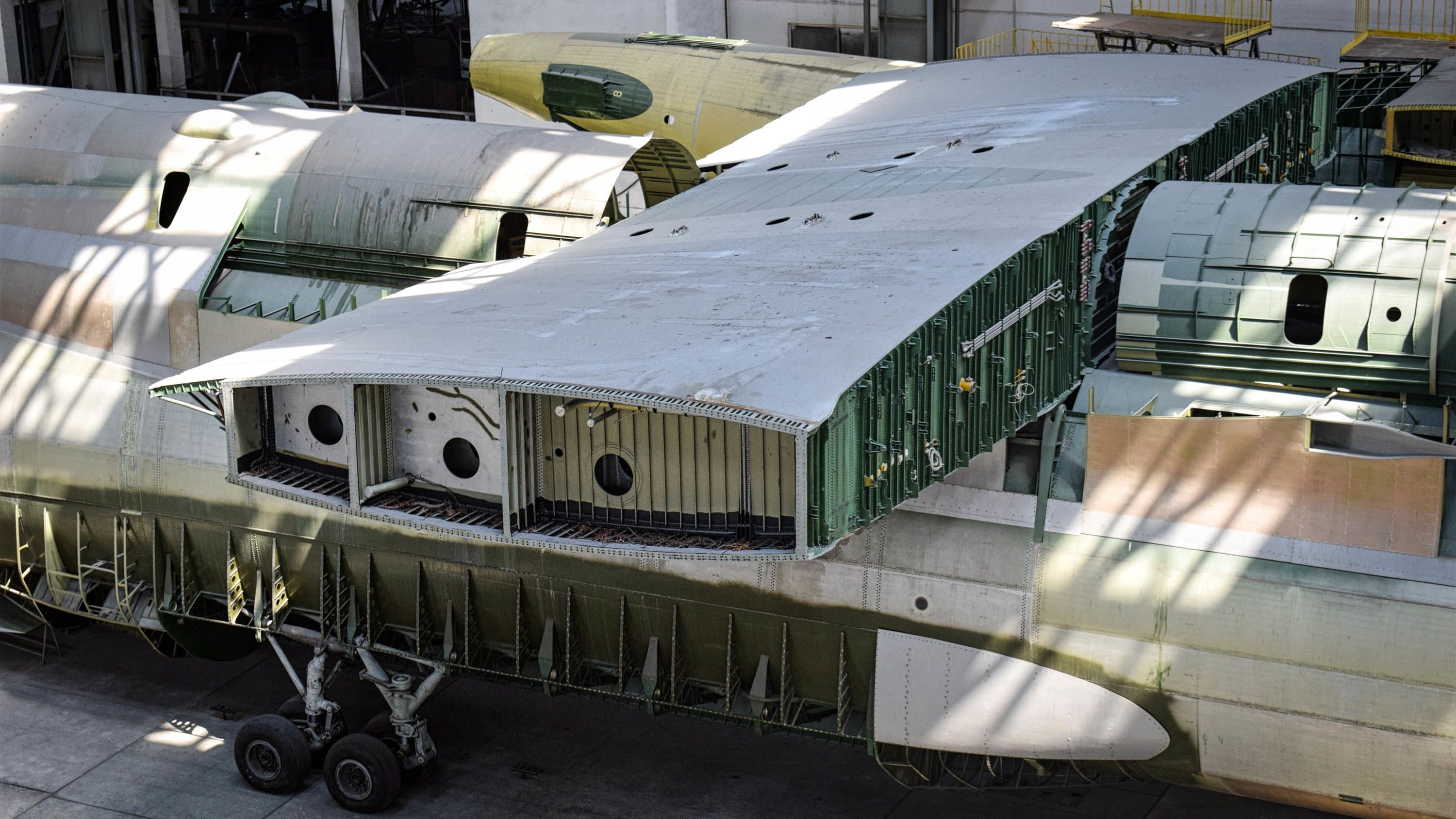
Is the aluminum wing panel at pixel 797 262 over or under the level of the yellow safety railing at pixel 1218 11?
under

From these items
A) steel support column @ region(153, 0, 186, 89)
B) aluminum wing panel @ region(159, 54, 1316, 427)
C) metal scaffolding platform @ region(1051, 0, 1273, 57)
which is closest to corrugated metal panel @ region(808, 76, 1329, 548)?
aluminum wing panel @ region(159, 54, 1316, 427)

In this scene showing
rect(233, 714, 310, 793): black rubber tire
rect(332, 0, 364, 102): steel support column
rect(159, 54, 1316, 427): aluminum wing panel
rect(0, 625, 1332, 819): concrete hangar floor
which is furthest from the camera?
rect(332, 0, 364, 102): steel support column

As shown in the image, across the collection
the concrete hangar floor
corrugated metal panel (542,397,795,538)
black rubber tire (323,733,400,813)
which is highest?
corrugated metal panel (542,397,795,538)

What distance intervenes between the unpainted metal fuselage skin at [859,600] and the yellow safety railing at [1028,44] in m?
19.5

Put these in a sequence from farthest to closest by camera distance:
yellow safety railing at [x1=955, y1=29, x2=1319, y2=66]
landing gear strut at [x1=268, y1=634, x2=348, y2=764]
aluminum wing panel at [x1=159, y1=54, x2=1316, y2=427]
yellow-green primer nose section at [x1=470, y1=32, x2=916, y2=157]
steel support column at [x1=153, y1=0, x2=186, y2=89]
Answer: steel support column at [x1=153, y1=0, x2=186, y2=89], yellow safety railing at [x1=955, y1=29, x2=1319, y2=66], yellow-green primer nose section at [x1=470, y1=32, x2=916, y2=157], landing gear strut at [x1=268, y1=634, x2=348, y2=764], aluminum wing panel at [x1=159, y1=54, x2=1316, y2=427]

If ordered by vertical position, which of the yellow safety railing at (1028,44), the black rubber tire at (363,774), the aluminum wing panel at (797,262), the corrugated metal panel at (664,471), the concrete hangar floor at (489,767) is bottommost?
the concrete hangar floor at (489,767)

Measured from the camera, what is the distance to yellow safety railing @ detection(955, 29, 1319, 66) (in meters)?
33.9

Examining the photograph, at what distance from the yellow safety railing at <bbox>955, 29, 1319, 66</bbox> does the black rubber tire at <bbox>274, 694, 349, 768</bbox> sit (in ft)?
66.5

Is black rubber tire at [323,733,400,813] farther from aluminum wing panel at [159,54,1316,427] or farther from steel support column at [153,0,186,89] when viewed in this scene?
steel support column at [153,0,186,89]

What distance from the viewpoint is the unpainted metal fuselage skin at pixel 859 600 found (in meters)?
14.0

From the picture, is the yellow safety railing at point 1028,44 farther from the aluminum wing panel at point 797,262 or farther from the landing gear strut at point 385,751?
the landing gear strut at point 385,751

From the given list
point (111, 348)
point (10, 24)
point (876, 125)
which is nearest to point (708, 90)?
point (876, 125)

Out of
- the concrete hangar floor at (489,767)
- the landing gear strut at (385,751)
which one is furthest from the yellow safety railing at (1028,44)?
the landing gear strut at (385,751)

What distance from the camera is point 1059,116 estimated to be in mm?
20953
